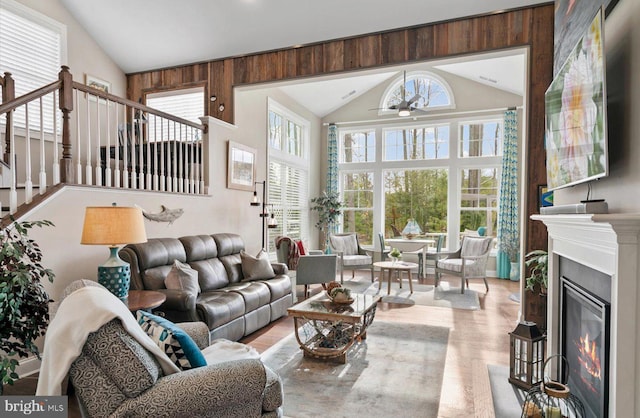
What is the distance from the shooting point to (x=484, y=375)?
2.49 meters

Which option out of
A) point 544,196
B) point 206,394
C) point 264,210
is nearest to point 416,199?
point 264,210

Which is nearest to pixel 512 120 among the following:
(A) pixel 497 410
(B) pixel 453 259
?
(B) pixel 453 259

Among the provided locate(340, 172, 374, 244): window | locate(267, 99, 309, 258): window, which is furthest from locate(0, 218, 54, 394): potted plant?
locate(340, 172, 374, 244): window

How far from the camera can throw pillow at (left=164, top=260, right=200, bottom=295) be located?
3301mm

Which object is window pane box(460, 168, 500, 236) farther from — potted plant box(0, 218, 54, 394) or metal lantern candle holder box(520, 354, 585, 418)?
potted plant box(0, 218, 54, 394)

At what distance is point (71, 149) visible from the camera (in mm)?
3926

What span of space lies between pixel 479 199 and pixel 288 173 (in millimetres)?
3982

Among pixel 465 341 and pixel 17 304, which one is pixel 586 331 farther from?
pixel 17 304

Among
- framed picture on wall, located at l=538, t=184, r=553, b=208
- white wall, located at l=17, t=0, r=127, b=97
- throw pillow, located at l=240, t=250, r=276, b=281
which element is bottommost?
throw pillow, located at l=240, t=250, r=276, b=281

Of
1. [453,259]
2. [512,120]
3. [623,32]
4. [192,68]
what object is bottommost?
[453,259]

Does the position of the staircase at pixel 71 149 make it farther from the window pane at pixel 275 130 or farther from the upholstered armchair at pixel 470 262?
the upholstered armchair at pixel 470 262

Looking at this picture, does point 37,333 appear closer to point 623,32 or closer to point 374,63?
point 623,32

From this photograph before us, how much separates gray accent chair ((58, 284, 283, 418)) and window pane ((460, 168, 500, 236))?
7090mm

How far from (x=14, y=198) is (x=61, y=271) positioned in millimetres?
746
